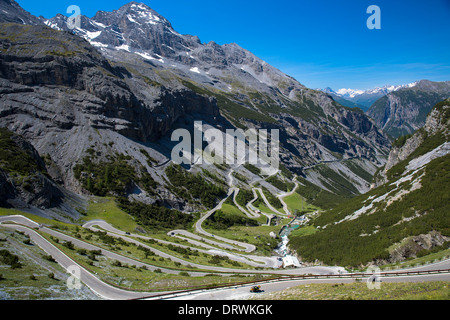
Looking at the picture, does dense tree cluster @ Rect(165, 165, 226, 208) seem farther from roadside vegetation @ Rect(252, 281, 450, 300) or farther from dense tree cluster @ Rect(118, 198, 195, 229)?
roadside vegetation @ Rect(252, 281, 450, 300)

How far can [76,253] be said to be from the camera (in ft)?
102

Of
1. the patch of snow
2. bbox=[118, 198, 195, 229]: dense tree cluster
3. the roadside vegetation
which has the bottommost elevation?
bbox=[118, 198, 195, 229]: dense tree cluster

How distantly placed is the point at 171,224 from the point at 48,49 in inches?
3484

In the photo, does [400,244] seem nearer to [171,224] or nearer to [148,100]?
[171,224]

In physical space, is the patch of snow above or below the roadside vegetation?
above

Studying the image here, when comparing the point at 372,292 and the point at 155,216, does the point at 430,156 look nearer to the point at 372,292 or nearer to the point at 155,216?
the point at 372,292

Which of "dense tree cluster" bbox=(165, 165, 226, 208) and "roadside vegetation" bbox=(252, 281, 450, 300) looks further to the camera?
"dense tree cluster" bbox=(165, 165, 226, 208)

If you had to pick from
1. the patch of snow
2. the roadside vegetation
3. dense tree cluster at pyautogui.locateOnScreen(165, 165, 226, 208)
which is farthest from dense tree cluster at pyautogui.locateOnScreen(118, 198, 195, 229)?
the patch of snow

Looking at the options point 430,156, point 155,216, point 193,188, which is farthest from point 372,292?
point 193,188

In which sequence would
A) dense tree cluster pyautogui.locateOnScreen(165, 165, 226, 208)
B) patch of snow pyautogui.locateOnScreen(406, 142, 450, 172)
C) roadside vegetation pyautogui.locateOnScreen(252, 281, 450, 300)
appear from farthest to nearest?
dense tree cluster pyautogui.locateOnScreen(165, 165, 226, 208) → patch of snow pyautogui.locateOnScreen(406, 142, 450, 172) → roadside vegetation pyautogui.locateOnScreen(252, 281, 450, 300)

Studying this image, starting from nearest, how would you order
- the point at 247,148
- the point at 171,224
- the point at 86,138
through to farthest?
the point at 171,224 → the point at 86,138 → the point at 247,148

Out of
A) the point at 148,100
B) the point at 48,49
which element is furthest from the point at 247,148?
the point at 48,49

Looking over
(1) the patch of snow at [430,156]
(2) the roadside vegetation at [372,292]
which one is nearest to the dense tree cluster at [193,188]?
(1) the patch of snow at [430,156]

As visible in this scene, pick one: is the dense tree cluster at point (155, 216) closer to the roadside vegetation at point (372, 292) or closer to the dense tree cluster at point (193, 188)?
the dense tree cluster at point (193, 188)
